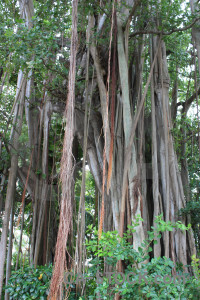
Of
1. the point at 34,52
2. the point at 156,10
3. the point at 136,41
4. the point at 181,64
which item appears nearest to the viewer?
the point at 34,52

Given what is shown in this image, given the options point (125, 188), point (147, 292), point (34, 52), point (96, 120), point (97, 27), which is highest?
point (97, 27)

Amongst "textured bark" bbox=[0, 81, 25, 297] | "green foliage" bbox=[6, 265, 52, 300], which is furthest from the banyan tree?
"green foliage" bbox=[6, 265, 52, 300]

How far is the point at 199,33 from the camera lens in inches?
124

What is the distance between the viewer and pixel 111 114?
2.56 meters

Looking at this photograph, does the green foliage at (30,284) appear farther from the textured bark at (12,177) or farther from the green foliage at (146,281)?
the green foliage at (146,281)

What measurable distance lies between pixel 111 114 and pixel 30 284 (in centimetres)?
164

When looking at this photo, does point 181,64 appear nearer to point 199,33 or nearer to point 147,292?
point 199,33

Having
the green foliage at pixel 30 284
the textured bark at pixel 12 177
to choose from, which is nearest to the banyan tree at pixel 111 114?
the textured bark at pixel 12 177

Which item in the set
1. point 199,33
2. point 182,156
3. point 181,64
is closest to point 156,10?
point 199,33

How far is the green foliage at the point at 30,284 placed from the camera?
9.15 ft

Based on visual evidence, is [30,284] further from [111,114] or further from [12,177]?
[111,114]

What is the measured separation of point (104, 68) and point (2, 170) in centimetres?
193

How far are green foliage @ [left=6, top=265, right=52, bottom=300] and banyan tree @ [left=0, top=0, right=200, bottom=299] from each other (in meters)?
0.33

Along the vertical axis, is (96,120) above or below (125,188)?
above
